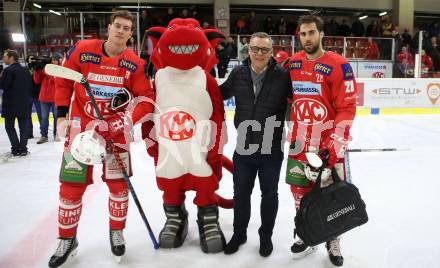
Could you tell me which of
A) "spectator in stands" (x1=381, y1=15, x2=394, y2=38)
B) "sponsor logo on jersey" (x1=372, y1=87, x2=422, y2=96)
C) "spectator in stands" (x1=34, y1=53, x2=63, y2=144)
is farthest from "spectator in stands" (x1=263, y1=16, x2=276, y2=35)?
"spectator in stands" (x1=34, y1=53, x2=63, y2=144)

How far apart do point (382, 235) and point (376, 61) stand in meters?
7.83

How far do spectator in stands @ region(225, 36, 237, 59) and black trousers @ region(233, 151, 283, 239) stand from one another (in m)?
6.62

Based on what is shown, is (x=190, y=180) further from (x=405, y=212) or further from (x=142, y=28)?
(x=142, y=28)

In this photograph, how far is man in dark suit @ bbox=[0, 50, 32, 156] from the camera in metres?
4.75

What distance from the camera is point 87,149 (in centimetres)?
194

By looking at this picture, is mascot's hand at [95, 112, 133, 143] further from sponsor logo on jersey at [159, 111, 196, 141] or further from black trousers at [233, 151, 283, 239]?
black trousers at [233, 151, 283, 239]

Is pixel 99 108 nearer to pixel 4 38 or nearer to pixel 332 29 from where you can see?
pixel 4 38

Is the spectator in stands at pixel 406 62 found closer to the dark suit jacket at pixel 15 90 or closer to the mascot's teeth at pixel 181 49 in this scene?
the dark suit jacket at pixel 15 90

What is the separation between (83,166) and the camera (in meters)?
2.07

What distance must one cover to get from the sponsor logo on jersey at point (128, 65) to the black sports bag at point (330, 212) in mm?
1084

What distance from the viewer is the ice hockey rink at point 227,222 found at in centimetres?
222

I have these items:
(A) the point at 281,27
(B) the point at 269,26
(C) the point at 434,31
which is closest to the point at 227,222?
(B) the point at 269,26

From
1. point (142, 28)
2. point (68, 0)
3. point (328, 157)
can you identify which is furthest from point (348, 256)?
point (68, 0)

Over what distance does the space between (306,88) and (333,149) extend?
334 mm
